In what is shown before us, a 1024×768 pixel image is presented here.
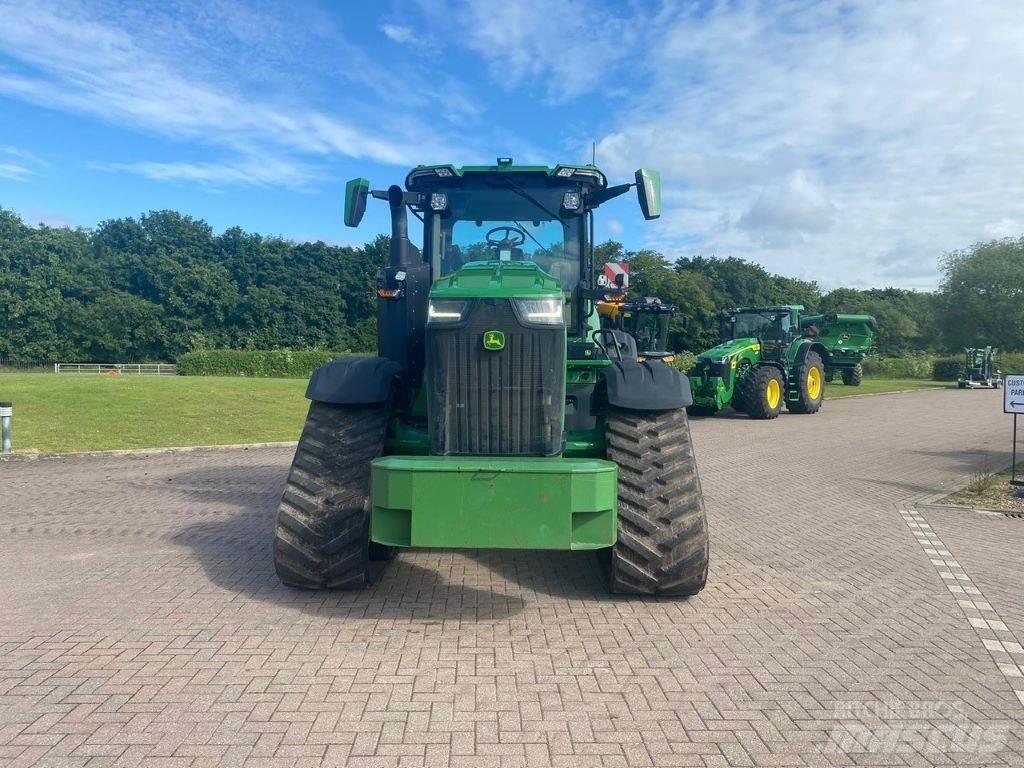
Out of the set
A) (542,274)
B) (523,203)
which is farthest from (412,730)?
(523,203)

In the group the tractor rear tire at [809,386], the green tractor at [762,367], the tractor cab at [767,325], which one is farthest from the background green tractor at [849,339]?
the tractor cab at [767,325]

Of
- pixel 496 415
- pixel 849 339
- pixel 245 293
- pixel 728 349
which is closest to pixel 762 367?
pixel 728 349

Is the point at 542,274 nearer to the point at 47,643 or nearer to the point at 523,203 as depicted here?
the point at 523,203

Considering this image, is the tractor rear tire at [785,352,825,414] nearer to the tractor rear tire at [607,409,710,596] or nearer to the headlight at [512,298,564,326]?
the tractor rear tire at [607,409,710,596]

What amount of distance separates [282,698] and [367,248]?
72.1 metres

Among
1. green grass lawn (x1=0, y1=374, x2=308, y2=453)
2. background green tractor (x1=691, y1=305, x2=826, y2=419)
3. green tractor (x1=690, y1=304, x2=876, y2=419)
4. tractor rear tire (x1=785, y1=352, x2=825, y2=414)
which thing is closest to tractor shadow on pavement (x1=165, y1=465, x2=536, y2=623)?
green grass lawn (x1=0, y1=374, x2=308, y2=453)

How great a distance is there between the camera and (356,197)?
597 cm

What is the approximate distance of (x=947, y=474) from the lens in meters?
11.3

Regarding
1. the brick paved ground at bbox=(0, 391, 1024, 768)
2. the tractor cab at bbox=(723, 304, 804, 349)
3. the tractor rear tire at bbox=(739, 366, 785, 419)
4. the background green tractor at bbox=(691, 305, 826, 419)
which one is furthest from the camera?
the tractor cab at bbox=(723, 304, 804, 349)

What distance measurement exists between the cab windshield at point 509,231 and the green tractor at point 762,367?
12918 millimetres

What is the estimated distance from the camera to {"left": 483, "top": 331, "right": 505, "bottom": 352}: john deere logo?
15.6ft

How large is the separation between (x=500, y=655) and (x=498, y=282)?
92.3 inches

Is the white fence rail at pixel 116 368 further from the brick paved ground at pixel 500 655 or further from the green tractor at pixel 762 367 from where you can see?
the brick paved ground at pixel 500 655

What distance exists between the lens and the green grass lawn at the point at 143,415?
13.8 metres
